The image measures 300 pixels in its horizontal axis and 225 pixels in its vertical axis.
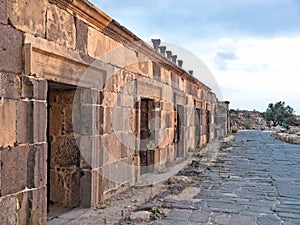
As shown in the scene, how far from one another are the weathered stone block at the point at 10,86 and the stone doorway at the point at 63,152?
1.59 meters

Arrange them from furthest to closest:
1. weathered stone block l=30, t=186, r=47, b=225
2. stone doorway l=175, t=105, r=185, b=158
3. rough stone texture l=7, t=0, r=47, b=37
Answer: stone doorway l=175, t=105, r=185, b=158 → weathered stone block l=30, t=186, r=47, b=225 → rough stone texture l=7, t=0, r=47, b=37

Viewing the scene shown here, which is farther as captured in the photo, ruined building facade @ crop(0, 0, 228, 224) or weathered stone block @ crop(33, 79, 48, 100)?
weathered stone block @ crop(33, 79, 48, 100)

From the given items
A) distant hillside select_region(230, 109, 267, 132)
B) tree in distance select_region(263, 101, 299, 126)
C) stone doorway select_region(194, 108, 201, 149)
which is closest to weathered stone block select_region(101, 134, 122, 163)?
stone doorway select_region(194, 108, 201, 149)

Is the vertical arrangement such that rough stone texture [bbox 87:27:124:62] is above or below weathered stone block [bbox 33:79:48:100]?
above

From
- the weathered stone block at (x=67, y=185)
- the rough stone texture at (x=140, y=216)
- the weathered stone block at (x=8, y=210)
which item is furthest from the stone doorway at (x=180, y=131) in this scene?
the weathered stone block at (x=8, y=210)

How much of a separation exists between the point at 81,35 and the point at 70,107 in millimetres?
1074

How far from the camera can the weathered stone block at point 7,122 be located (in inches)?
134

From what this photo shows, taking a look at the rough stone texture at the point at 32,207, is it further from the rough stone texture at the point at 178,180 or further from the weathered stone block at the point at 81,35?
the rough stone texture at the point at 178,180

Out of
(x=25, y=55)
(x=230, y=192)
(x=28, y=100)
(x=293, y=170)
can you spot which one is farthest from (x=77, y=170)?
(x=293, y=170)

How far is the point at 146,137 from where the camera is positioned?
27.7ft

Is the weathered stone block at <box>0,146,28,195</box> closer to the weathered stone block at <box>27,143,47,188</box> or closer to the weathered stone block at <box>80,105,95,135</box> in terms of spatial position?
the weathered stone block at <box>27,143,47,188</box>

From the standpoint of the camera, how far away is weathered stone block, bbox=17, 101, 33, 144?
365cm

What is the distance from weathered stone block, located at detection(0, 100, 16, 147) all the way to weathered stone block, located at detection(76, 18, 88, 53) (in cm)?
162

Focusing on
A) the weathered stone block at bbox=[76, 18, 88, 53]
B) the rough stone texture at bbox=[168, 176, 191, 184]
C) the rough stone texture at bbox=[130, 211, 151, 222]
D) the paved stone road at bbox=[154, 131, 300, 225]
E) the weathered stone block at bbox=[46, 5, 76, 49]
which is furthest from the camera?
the rough stone texture at bbox=[168, 176, 191, 184]
